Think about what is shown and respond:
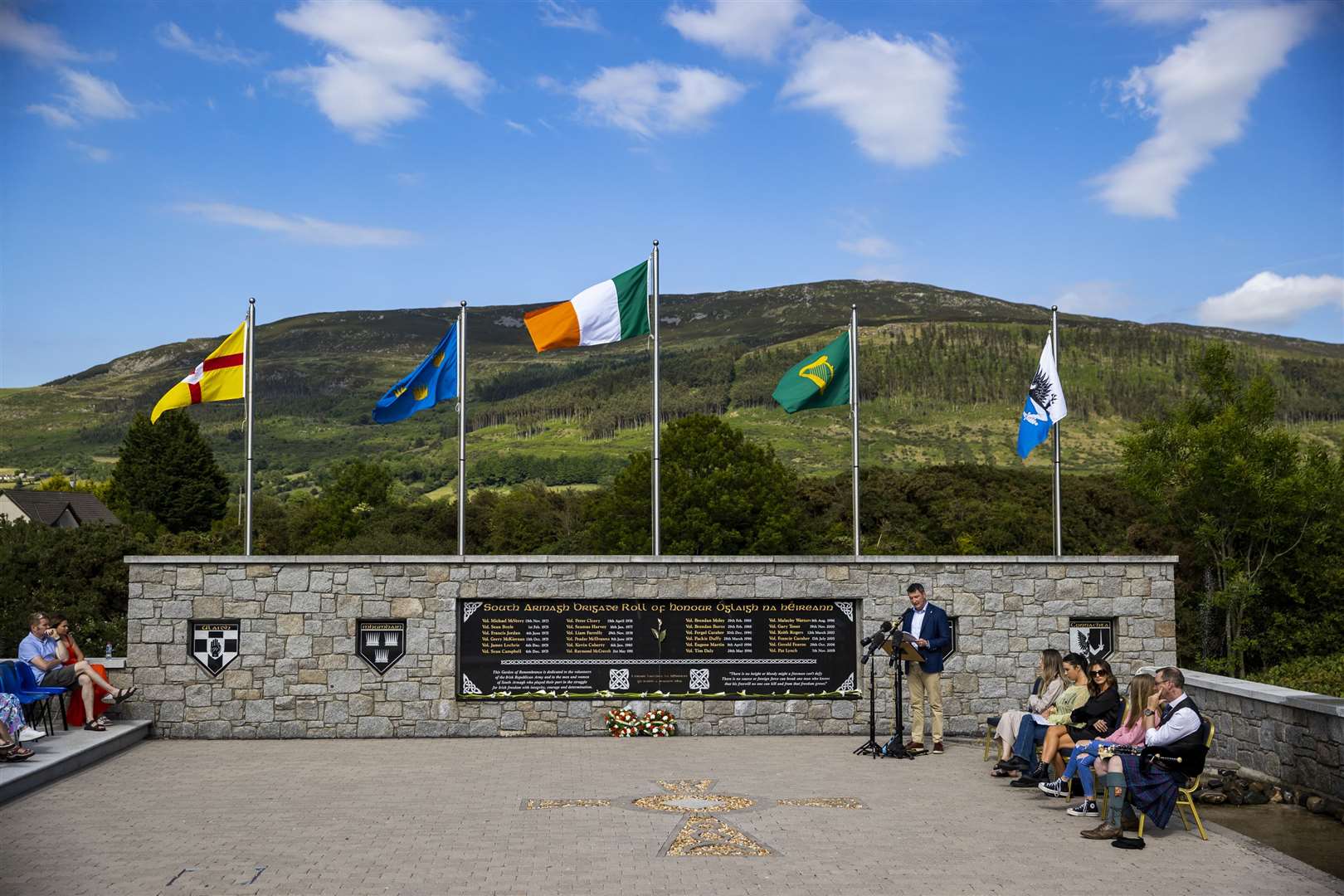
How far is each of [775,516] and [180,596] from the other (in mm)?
44200

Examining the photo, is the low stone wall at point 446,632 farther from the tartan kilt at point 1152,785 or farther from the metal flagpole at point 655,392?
the tartan kilt at point 1152,785

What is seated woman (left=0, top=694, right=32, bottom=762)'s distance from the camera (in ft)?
34.8

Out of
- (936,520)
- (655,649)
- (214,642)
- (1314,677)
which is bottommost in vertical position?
(1314,677)

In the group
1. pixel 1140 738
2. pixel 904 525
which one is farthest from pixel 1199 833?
pixel 904 525

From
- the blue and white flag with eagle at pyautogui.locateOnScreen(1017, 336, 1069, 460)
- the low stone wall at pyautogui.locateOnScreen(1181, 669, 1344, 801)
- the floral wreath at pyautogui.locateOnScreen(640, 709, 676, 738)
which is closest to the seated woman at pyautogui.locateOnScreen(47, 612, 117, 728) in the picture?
the floral wreath at pyautogui.locateOnScreen(640, 709, 676, 738)

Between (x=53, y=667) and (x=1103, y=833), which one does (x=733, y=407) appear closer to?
(x=53, y=667)

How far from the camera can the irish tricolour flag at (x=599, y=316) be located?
1397cm

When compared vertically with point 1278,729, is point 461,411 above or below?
above

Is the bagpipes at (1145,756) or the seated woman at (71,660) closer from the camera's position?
the bagpipes at (1145,756)

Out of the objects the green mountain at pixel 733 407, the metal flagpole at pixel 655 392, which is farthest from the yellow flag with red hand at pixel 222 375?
the green mountain at pixel 733 407

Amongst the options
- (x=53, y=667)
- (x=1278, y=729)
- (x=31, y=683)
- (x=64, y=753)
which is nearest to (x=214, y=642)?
(x=53, y=667)

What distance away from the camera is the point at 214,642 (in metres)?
13.6

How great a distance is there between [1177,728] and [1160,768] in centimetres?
30

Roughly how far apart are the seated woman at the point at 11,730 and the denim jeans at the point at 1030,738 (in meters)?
8.24
